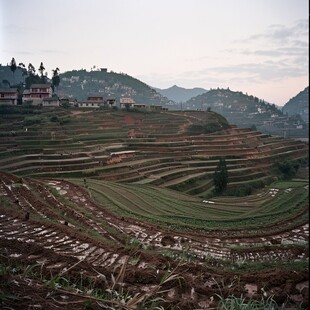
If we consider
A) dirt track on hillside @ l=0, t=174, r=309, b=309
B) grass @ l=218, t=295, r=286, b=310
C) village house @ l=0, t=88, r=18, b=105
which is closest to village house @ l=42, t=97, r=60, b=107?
village house @ l=0, t=88, r=18, b=105

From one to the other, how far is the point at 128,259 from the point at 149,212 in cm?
1192

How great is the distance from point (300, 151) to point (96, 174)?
3036 centimetres

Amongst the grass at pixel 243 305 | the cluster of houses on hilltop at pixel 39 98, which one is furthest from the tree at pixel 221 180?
the cluster of houses on hilltop at pixel 39 98

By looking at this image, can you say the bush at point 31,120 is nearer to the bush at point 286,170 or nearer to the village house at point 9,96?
the village house at point 9,96

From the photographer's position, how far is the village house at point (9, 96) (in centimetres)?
4322

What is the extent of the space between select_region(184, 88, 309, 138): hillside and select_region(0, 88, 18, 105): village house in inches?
1288

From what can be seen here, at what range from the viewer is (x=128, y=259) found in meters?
4.48

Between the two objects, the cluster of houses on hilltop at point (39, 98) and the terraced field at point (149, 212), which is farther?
the cluster of houses on hilltop at point (39, 98)

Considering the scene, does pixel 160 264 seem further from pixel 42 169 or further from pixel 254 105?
pixel 254 105

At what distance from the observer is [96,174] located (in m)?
24.3

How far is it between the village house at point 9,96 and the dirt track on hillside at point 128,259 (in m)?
32.3

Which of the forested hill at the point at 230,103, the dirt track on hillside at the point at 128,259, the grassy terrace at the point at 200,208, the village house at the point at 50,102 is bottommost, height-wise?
the grassy terrace at the point at 200,208

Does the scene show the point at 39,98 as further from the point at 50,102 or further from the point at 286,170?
the point at 286,170

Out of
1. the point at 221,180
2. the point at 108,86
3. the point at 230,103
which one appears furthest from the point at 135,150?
the point at 230,103
